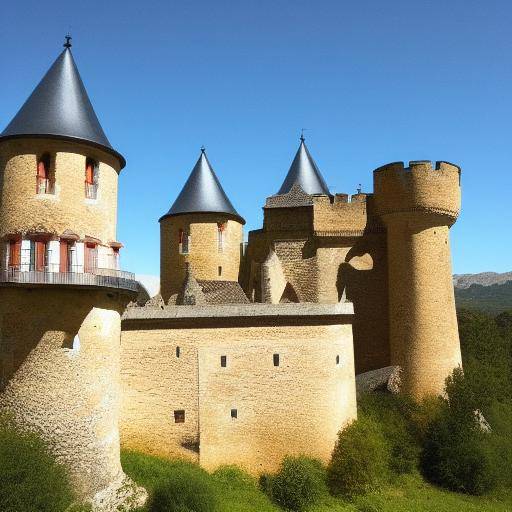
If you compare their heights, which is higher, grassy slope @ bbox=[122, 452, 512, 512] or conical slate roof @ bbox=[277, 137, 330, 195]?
conical slate roof @ bbox=[277, 137, 330, 195]

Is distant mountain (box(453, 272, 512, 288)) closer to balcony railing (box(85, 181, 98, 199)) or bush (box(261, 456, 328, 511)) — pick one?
bush (box(261, 456, 328, 511))

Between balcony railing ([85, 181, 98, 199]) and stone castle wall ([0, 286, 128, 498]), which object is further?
balcony railing ([85, 181, 98, 199])

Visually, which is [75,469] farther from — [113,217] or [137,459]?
[113,217]

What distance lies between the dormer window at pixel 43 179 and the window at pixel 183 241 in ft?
38.3

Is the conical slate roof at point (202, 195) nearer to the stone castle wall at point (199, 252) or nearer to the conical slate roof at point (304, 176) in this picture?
the stone castle wall at point (199, 252)

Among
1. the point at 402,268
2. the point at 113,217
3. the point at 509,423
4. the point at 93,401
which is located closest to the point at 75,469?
the point at 93,401

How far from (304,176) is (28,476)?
834 inches

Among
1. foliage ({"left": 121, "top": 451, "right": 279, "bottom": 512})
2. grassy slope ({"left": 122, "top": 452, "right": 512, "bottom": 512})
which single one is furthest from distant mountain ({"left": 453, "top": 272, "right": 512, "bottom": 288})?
foliage ({"left": 121, "top": 451, "right": 279, "bottom": 512})

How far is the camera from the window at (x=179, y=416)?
65.8 ft

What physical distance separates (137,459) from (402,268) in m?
12.8

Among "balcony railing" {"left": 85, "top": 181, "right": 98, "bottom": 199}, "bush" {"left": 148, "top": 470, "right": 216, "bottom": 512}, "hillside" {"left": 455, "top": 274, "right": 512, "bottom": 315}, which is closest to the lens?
"bush" {"left": 148, "top": 470, "right": 216, "bottom": 512}

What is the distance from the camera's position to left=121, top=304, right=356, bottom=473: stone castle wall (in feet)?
65.9

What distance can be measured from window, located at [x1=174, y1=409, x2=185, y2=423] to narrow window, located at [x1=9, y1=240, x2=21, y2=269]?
7655 millimetres

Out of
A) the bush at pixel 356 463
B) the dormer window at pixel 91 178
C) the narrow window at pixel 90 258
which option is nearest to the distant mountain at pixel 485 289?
the bush at pixel 356 463
